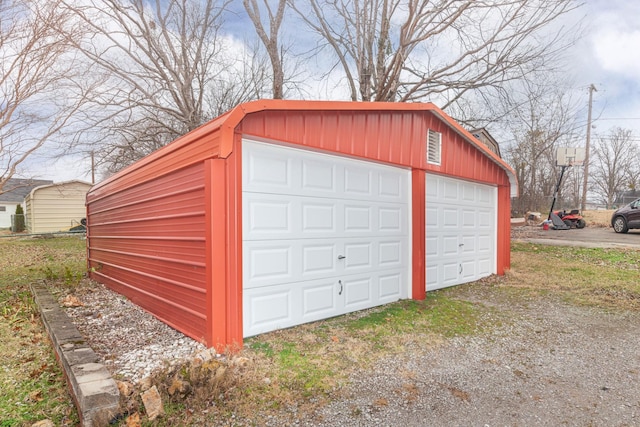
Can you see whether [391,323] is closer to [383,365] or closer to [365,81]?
[383,365]

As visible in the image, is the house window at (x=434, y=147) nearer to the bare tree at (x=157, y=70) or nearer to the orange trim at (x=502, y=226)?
the orange trim at (x=502, y=226)

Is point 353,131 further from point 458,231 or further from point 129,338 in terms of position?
point 129,338

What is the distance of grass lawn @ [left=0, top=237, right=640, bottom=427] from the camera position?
2740mm

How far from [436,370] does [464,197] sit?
4552 mm

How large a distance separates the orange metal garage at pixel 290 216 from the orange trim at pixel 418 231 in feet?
0.07

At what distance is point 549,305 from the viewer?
19.2 ft

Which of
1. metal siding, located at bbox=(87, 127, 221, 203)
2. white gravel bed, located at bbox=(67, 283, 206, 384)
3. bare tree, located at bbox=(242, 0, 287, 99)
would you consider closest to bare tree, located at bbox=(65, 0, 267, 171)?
bare tree, located at bbox=(242, 0, 287, 99)

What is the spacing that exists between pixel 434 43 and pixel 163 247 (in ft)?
34.0

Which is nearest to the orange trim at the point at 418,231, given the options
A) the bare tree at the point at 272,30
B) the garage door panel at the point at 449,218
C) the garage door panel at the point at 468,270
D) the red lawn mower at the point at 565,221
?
the garage door panel at the point at 449,218

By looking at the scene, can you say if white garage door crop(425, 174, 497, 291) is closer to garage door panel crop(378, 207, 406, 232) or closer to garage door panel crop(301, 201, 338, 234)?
garage door panel crop(378, 207, 406, 232)

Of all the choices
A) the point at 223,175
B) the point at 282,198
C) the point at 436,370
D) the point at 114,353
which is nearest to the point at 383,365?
the point at 436,370

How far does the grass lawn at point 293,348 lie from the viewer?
2.74m

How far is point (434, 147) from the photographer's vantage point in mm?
6352

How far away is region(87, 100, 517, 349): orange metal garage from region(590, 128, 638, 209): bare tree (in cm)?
2874
